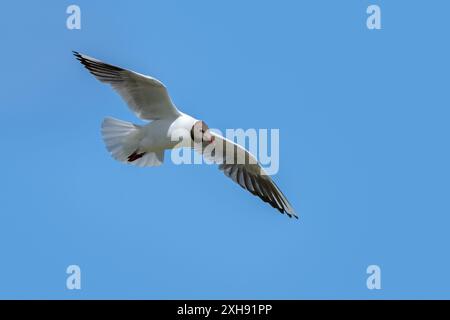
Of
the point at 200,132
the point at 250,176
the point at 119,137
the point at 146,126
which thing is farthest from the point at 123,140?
the point at 250,176

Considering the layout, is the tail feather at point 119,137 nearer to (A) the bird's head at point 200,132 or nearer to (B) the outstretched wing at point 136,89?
(B) the outstretched wing at point 136,89

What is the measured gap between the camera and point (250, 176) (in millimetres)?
7660

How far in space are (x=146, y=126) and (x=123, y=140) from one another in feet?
0.84

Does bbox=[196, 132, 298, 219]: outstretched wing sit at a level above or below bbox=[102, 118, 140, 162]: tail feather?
below

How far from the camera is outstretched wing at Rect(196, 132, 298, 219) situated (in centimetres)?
747

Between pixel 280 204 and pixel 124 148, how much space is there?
5.09 ft

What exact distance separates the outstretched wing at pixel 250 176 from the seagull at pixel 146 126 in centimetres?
4

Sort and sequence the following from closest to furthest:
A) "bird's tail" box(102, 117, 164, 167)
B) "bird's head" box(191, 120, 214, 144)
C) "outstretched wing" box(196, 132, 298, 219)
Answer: "bird's head" box(191, 120, 214, 144), "bird's tail" box(102, 117, 164, 167), "outstretched wing" box(196, 132, 298, 219)

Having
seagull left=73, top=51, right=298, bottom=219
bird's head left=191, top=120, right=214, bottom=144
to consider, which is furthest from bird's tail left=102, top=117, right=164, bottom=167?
bird's head left=191, top=120, right=214, bottom=144

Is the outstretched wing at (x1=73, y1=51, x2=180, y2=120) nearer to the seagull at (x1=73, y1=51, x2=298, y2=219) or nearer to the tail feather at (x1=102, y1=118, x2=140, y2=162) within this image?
the seagull at (x1=73, y1=51, x2=298, y2=219)

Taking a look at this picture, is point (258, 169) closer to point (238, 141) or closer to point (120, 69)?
point (238, 141)

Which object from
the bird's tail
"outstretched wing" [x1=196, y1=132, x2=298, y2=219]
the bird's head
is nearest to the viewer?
the bird's head

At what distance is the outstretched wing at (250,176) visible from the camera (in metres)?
7.47

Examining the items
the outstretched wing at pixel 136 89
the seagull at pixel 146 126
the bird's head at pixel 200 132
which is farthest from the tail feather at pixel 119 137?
the bird's head at pixel 200 132
